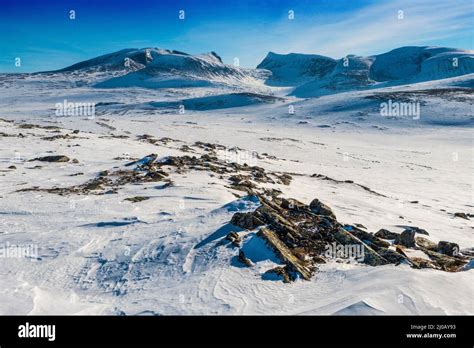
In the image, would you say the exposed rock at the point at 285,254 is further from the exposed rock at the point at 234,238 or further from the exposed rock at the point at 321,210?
the exposed rock at the point at 321,210

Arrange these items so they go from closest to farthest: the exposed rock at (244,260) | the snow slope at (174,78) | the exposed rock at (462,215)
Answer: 1. the exposed rock at (244,260)
2. the exposed rock at (462,215)
3. the snow slope at (174,78)

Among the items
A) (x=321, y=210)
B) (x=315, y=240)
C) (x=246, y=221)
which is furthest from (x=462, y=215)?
(x=246, y=221)

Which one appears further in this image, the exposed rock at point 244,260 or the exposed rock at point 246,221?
the exposed rock at point 246,221

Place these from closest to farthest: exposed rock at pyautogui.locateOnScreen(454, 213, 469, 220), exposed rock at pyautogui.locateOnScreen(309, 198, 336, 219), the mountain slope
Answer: exposed rock at pyautogui.locateOnScreen(309, 198, 336, 219) → exposed rock at pyautogui.locateOnScreen(454, 213, 469, 220) → the mountain slope

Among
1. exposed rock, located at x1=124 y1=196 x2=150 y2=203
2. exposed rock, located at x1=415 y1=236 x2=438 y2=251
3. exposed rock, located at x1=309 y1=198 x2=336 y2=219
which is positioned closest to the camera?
exposed rock, located at x1=415 y1=236 x2=438 y2=251

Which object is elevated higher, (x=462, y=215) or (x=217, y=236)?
(x=217, y=236)

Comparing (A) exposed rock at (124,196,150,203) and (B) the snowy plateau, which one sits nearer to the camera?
(B) the snowy plateau

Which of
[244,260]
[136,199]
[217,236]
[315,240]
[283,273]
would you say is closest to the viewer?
[283,273]

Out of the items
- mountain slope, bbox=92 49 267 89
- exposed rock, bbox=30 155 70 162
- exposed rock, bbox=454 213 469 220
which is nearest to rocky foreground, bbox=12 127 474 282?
exposed rock, bbox=454 213 469 220

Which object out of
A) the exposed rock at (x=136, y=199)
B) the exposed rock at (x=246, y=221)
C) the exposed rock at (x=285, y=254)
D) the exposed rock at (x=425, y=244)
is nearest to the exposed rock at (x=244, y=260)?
the exposed rock at (x=285, y=254)

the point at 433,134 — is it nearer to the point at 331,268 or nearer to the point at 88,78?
the point at 331,268

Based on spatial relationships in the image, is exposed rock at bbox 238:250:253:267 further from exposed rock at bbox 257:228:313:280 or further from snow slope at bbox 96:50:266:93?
snow slope at bbox 96:50:266:93

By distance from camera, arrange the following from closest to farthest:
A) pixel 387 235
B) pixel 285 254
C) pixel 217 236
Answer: pixel 285 254 → pixel 217 236 → pixel 387 235

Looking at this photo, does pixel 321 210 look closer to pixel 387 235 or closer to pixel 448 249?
pixel 387 235
